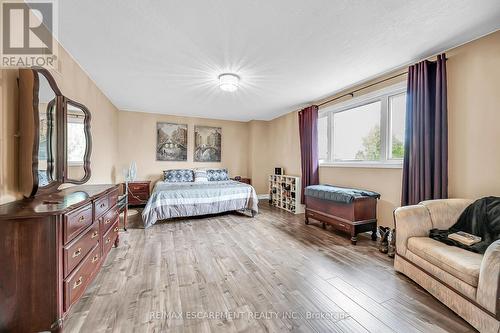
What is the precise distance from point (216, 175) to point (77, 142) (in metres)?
3.55

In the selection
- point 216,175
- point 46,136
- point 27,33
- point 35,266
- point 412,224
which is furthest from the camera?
point 216,175

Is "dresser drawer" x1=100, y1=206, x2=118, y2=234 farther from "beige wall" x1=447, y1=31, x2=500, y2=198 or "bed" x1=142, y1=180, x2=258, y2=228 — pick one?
"beige wall" x1=447, y1=31, x2=500, y2=198

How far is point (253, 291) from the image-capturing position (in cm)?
192

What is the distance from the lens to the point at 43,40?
2.04 m

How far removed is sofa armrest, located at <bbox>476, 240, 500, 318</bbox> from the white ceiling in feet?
6.60

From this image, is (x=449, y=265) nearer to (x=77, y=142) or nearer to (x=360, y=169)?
(x=360, y=169)

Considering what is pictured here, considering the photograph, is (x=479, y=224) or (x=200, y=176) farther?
(x=200, y=176)

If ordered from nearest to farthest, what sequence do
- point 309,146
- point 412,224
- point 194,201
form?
point 412,224
point 194,201
point 309,146

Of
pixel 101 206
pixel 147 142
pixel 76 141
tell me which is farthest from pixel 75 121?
pixel 147 142

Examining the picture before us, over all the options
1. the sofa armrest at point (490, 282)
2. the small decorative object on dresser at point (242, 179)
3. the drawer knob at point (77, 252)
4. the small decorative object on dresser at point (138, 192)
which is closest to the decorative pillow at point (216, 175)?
the small decorative object on dresser at point (242, 179)

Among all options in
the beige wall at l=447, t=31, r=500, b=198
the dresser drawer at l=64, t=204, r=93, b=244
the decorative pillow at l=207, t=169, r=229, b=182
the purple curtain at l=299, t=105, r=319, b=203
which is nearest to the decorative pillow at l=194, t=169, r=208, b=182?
the decorative pillow at l=207, t=169, r=229, b=182

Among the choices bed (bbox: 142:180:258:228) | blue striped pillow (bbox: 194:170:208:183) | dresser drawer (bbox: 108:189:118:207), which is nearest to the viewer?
dresser drawer (bbox: 108:189:118:207)

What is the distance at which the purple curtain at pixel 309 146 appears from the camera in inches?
176

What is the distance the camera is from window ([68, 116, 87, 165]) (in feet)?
7.94
